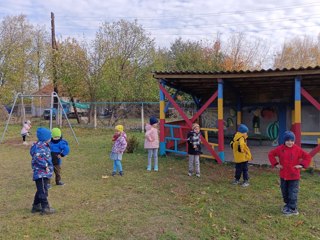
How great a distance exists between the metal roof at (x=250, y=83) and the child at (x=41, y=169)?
5.00 metres

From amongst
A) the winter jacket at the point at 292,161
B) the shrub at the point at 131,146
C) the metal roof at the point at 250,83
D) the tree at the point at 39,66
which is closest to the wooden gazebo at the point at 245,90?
the metal roof at the point at 250,83

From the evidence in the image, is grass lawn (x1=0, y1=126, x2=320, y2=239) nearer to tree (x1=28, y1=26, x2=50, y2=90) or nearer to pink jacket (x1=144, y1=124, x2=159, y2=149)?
pink jacket (x1=144, y1=124, x2=159, y2=149)

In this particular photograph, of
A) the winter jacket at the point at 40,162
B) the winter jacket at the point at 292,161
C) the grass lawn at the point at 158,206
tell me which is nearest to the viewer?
the grass lawn at the point at 158,206

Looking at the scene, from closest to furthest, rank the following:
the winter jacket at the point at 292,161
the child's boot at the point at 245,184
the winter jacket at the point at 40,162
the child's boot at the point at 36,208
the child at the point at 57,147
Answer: the winter jacket at the point at 292,161
the winter jacket at the point at 40,162
the child's boot at the point at 36,208
the child at the point at 57,147
the child's boot at the point at 245,184

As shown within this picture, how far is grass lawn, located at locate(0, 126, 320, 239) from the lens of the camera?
4.34 meters

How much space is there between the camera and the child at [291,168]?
4.91 metres

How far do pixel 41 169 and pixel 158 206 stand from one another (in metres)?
2.04

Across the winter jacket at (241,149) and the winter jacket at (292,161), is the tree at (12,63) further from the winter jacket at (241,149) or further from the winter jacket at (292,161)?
the winter jacket at (292,161)

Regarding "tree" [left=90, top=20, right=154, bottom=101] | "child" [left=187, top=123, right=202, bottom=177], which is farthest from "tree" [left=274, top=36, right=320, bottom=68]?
"child" [left=187, top=123, right=202, bottom=177]

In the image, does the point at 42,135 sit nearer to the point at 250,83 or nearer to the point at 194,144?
the point at 194,144

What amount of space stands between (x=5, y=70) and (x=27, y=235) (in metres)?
22.7

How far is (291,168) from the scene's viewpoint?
492cm

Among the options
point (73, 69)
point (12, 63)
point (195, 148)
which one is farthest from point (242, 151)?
point (12, 63)

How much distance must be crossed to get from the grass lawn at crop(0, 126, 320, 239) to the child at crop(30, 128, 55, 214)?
202 millimetres
